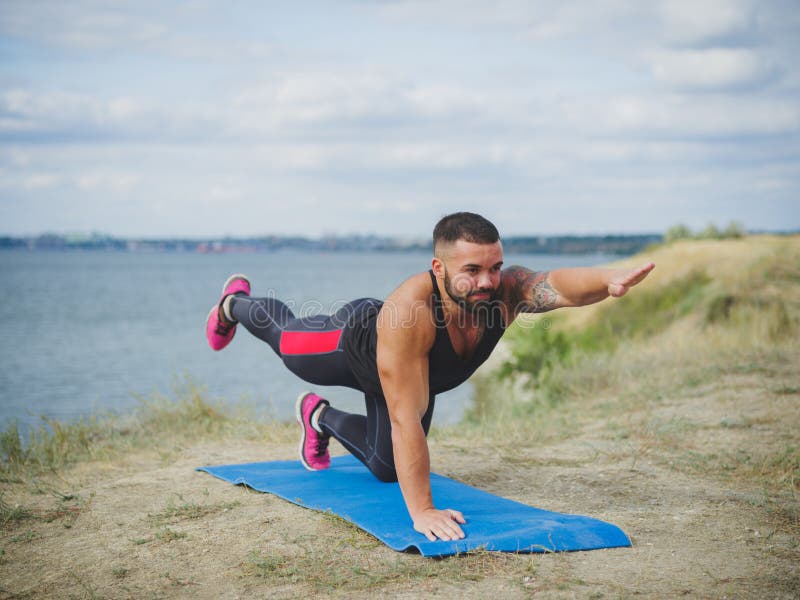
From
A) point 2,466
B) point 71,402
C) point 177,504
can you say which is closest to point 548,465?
point 177,504

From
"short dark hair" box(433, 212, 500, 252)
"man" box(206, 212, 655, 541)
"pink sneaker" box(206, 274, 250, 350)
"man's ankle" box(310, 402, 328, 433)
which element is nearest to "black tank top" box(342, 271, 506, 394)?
"man" box(206, 212, 655, 541)

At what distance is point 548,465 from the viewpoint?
5641mm

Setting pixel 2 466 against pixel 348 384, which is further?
pixel 2 466

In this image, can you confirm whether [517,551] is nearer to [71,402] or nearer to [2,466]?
[2,466]

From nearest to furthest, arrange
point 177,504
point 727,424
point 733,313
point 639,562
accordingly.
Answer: point 639,562 < point 177,504 < point 727,424 < point 733,313

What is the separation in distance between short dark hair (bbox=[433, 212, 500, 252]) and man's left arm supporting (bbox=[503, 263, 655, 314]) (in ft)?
1.32

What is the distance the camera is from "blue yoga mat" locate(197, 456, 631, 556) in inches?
146

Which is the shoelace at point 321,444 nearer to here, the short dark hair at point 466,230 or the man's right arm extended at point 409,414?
the man's right arm extended at point 409,414

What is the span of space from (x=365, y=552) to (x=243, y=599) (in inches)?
27.3

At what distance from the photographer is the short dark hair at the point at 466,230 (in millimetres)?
3766

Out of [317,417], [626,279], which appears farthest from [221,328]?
[626,279]

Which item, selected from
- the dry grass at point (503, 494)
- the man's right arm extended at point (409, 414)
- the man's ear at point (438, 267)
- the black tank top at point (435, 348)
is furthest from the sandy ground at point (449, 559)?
the man's ear at point (438, 267)

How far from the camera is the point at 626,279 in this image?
3498 millimetres

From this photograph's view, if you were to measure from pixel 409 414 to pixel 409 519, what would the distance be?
25.4 inches
